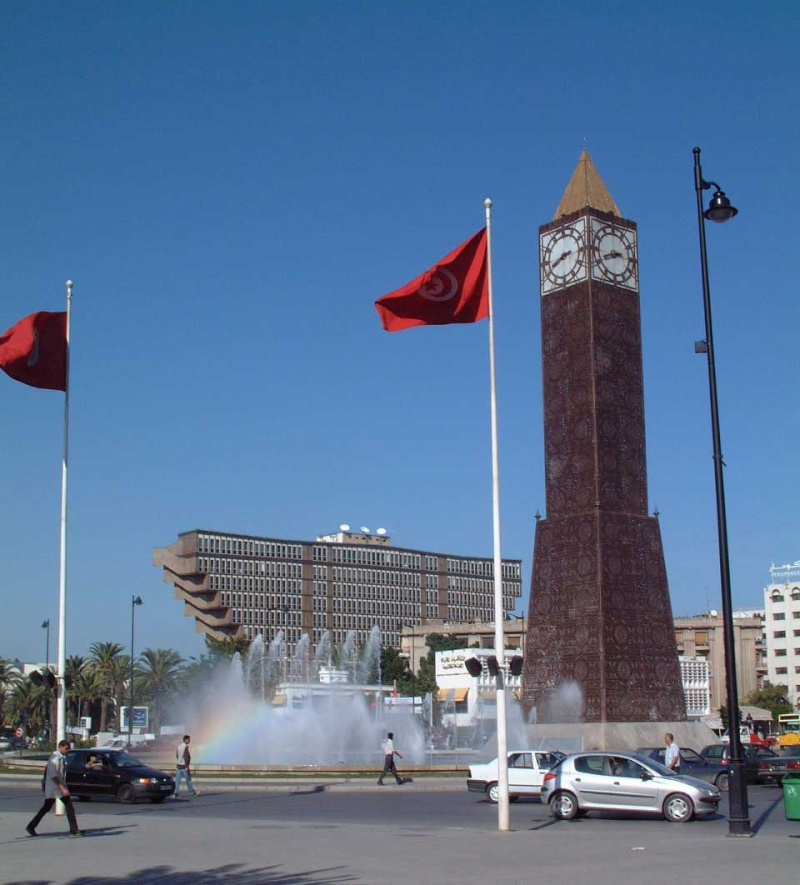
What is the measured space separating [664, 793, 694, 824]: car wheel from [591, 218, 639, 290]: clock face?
94.0ft

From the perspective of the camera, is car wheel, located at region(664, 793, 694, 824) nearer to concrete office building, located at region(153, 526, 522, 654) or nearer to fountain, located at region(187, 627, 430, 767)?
fountain, located at region(187, 627, 430, 767)

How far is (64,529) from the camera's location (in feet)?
79.0

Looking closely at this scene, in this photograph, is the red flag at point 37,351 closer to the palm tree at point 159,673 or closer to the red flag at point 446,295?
the red flag at point 446,295

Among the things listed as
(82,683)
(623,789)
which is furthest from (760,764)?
(82,683)

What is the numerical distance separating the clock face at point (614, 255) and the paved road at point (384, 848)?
2638 centimetres

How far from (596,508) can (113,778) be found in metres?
22.7

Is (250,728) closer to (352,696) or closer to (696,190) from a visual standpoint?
(352,696)

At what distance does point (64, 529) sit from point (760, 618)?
390 feet

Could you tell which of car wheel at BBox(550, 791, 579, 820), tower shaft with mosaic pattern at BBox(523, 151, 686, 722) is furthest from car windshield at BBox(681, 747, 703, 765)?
car wheel at BBox(550, 791, 579, 820)

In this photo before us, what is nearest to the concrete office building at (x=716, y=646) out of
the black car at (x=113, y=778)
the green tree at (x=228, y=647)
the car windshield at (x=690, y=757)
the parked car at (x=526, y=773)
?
the green tree at (x=228, y=647)

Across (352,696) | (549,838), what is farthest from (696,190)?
(352,696)

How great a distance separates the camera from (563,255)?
48.2 meters

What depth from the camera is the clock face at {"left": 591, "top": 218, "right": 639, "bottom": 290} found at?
47438 millimetres

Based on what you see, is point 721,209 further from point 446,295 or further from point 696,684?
point 696,684
